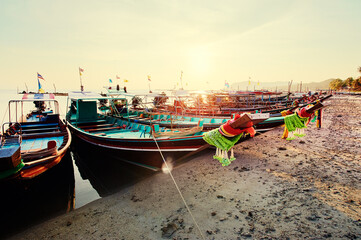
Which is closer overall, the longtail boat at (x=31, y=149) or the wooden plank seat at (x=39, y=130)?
the longtail boat at (x=31, y=149)

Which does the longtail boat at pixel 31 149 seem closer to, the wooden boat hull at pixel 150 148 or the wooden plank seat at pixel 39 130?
the wooden plank seat at pixel 39 130

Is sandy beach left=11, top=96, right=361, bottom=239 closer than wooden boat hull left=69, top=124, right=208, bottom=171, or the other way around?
sandy beach left=11, top=96, right=361, bottom=239

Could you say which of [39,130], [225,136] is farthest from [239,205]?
[39,130]

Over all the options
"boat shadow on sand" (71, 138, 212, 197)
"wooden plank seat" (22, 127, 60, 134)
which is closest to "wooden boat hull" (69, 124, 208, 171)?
"boat shadow on sand" (71, 138, 212, 197)

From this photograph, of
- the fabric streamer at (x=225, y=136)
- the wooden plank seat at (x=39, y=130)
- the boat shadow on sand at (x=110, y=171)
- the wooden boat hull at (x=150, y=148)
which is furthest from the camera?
the wooden plank seat at (x=39, y=130)

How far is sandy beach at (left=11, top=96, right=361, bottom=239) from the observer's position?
399 centimetres

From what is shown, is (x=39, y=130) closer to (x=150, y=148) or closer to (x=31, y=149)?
(x=31, y=149)

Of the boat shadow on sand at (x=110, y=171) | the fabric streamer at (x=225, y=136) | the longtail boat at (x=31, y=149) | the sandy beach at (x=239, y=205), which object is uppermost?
Answer: the fabric streamer at (x=225, y=136)

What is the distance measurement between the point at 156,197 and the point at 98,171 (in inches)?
217

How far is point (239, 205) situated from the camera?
4.81 meters

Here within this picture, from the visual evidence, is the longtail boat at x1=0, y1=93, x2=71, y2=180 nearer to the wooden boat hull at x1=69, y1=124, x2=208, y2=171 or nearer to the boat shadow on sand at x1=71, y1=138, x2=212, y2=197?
the wooden boat hull at x1=69, y1=124, x2=208, y2=171

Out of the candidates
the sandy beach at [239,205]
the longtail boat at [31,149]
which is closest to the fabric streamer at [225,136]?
the sandy beach at [239,205]

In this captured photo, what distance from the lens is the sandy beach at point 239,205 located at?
3.99 metres

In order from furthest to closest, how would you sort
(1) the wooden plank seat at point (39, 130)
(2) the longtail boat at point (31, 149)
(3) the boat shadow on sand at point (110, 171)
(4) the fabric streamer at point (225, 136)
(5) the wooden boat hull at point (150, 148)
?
(1) the wooden plank seat at point (39, 130), (3) the boat shadow on sand at point (110, 171), (5) the wooden boat hull at point (150, 148), (2) the longtail boat at point (31, 149), (4) the fabric streamer at point (225, 136)
